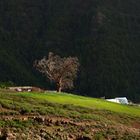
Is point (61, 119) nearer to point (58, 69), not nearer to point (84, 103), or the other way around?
point (84, 103)

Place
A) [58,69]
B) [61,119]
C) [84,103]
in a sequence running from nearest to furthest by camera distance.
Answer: [61,119] → [84,103] → [58,69]

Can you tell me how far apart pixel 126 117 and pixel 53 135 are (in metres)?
15.2

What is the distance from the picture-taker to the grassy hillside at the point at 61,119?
45.8 meters

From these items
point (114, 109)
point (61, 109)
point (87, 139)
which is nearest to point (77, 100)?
point (114, 109)

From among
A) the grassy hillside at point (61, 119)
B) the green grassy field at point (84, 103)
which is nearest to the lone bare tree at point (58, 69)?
the green grassy field at point (84, 103)

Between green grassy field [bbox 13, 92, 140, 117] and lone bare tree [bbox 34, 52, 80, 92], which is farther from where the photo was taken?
lone bare tree [bbox 34, 52, 80, 92]

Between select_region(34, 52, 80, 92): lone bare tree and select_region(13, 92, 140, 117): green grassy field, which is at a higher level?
select_region(34, 52, 80, 92): lone bare tree

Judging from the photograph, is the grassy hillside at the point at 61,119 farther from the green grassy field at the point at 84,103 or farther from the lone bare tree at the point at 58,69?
the lone bare tree at the point at 58,69

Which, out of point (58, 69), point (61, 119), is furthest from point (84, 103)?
point (58, 69)

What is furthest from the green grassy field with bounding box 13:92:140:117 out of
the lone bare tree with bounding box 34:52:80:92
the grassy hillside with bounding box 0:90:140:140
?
the lone bare tree with bounding box 34:52:80:92

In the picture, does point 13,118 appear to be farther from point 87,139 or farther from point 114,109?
point 114,109

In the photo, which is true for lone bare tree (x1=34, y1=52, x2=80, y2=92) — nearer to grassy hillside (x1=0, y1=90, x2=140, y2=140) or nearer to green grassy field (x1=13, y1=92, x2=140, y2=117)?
green grassy field (x1=13, y1=92, x2=140, y2=117)

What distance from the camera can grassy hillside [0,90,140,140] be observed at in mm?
45750

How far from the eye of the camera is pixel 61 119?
50.8 meters
